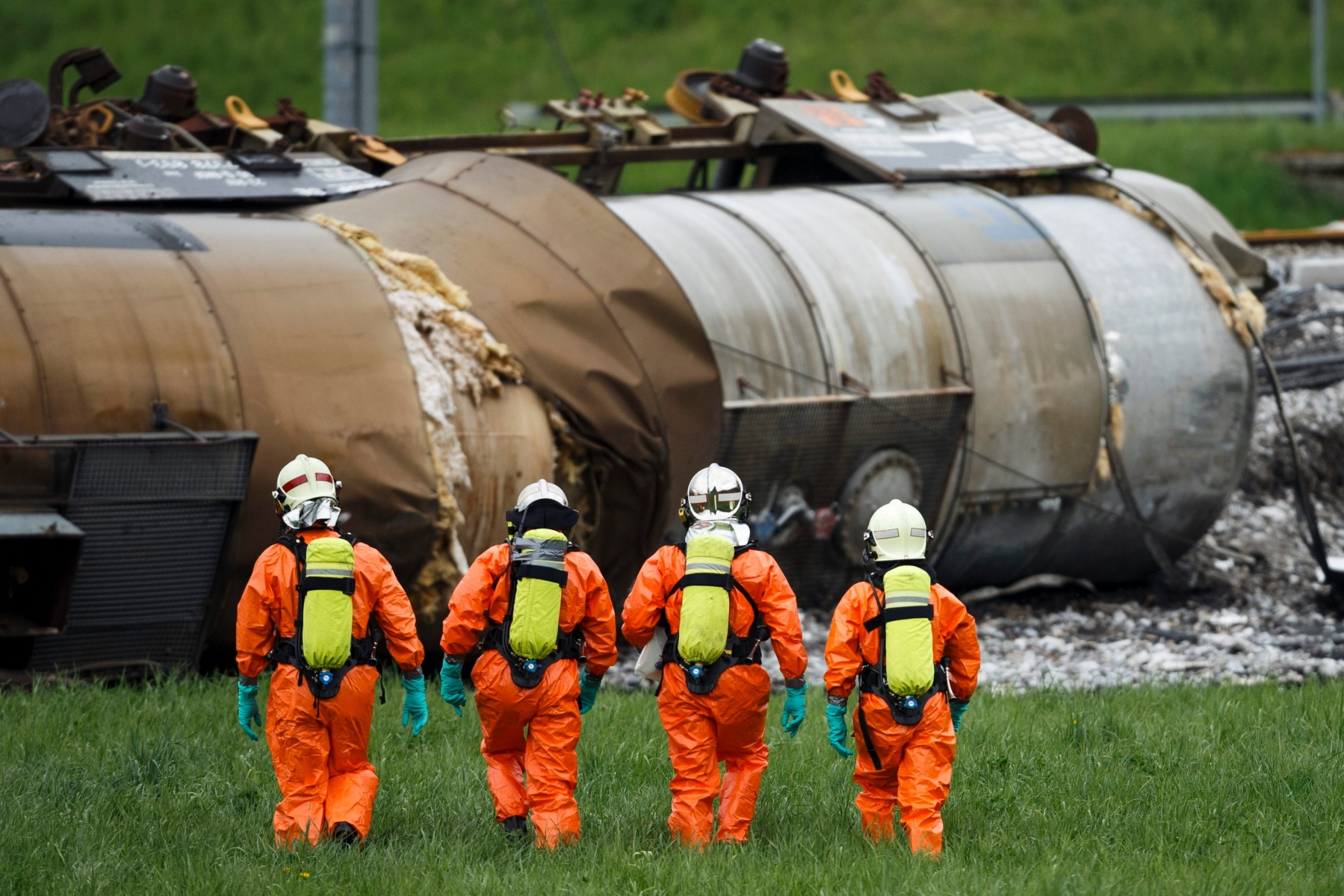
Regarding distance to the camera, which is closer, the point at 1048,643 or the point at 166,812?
the point at 166,812

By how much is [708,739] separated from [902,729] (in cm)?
72

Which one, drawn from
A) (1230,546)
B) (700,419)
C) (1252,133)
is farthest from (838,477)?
(1252,133)

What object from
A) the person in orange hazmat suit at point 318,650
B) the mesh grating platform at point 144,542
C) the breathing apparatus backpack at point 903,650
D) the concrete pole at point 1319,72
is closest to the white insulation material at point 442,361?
the mesh grating platform at point 144,542

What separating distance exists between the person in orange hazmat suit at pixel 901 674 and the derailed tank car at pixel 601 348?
3136 millimetres

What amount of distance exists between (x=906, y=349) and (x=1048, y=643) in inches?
83.2

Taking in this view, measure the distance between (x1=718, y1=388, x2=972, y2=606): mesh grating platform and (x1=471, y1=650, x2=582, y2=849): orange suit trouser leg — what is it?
3.79 metres

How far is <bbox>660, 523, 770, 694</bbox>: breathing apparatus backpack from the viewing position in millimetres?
6051

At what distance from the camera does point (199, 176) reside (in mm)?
10016

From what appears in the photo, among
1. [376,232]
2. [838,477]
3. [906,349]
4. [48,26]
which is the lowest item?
[48,26]

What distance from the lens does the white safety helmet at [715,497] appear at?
245 inches

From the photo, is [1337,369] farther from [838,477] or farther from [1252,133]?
[1252,133]

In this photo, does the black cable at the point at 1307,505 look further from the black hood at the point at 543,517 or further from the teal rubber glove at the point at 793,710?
the black hood at the point at 543,517

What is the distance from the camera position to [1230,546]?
13.4 metres

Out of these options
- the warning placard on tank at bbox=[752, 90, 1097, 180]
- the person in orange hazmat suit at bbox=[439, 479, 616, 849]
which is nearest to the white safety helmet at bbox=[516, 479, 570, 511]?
the person in orange hazmat suit at bbox=[439, 479, 616, 849]
